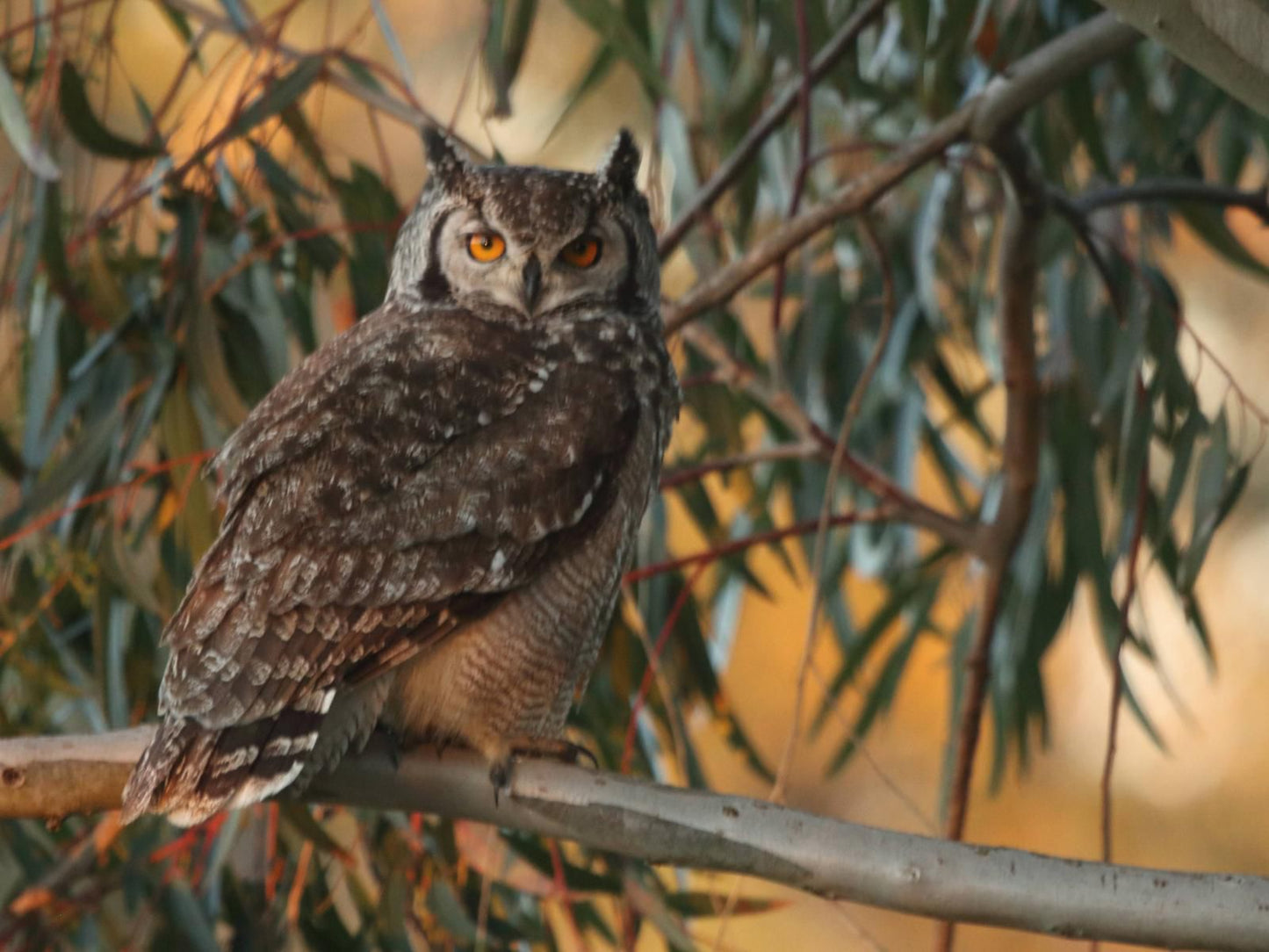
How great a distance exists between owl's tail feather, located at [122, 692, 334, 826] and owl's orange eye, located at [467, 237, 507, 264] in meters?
0.75

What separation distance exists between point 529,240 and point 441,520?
475 millimetres

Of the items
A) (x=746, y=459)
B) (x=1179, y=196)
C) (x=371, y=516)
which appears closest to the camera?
(x=371, y=516)

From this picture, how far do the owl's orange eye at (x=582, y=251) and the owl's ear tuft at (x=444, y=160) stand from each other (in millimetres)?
186

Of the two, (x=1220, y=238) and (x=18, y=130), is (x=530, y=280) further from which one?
(x=1220, y=238)

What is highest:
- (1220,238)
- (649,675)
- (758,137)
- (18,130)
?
(1220,238)

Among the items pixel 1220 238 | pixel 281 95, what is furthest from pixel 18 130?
pixel 1220 238

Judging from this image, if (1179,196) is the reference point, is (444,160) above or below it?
below

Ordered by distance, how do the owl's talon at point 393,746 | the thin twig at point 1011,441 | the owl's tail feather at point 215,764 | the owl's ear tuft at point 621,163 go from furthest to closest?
the thin twig at point 1011,441 < the owl's ear tuft at point 621,163 < the owl's talon at point 393,746 < the owl's tail feather at point 215,764

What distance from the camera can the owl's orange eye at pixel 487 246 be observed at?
7.46 feet

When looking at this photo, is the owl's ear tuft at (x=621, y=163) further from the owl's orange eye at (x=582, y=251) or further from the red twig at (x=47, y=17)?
the red twig at (x=47, y=17)

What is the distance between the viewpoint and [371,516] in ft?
6.41

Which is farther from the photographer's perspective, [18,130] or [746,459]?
[746,459]

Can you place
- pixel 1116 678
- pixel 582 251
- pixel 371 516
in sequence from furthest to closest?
pixel 582 251 → pixel 1116 678 → pixel 371 516

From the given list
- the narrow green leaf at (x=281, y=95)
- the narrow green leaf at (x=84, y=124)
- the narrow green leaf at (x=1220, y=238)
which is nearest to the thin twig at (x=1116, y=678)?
the narrow green leaf at (x=1220, y=238)
